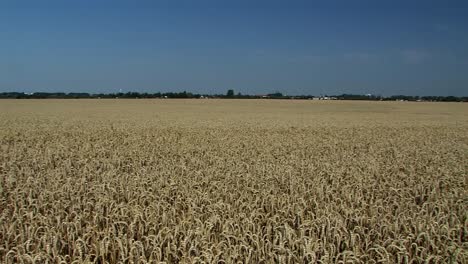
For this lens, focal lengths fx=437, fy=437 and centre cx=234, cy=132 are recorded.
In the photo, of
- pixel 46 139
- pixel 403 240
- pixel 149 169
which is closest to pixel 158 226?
pixel 403 240

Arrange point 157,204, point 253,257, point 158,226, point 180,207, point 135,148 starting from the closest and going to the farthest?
point 253,257
point 158,226
point 157,204
point 180,207
point 135,148

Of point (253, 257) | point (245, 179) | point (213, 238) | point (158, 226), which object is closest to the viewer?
point (253, 257)

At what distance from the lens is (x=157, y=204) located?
20.3ft

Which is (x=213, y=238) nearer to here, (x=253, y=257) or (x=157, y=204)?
(x=253, y=257)

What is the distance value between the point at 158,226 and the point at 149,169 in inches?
191

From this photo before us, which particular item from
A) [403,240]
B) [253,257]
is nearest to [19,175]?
[253,257]

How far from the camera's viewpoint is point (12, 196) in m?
7.15

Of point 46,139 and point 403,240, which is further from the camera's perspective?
point 46,139

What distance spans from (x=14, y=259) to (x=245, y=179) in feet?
15.5

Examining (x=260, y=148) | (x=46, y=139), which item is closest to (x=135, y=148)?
(x=260, y=148)

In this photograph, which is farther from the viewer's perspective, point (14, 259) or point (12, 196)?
point (12, 196)

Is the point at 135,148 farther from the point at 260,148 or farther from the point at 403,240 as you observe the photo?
the point at 403,240

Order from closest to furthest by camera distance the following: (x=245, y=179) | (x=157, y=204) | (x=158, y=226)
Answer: (x=158, y=226)
(x=157, y=204)
(x=245, y=179)

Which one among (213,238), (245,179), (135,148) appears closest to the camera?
(213,238)
